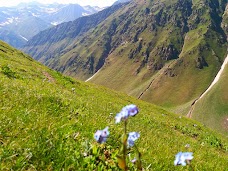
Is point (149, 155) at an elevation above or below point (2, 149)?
below

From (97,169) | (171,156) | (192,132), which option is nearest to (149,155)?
(171,156)

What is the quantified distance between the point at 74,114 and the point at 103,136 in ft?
16.9

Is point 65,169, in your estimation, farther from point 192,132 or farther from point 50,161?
point 192,132

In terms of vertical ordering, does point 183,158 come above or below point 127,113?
below

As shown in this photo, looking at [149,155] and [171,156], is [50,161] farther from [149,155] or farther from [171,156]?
[171,156]

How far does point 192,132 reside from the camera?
22.9m

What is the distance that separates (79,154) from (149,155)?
2022 millimetres

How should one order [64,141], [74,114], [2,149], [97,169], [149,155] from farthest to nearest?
1. [74,114]
2. [149,155]
3. [64,141]
4. [97,169]
5. [2,149]

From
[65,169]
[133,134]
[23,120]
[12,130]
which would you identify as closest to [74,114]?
[23,120]

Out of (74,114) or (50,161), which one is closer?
(50,161)

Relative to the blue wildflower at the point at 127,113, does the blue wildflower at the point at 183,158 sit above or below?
below

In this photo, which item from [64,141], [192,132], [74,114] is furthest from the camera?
[192,132]

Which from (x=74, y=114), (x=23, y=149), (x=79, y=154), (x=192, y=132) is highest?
(x=23, y=149)

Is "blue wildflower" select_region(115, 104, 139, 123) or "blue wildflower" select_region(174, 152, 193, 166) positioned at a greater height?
"blue wildflower" select_region(115, 104, 139, 123)
